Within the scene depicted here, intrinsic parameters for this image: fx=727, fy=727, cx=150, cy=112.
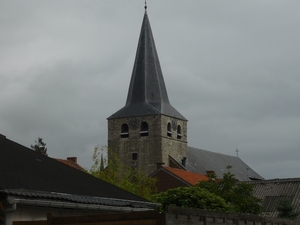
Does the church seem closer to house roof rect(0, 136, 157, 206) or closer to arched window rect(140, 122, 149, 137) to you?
arched window rect(140, 122, 149, 137)

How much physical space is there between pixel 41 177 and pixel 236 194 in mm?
23691

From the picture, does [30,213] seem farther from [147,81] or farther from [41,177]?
[147,81]

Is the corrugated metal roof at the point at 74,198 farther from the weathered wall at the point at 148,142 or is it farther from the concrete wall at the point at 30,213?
the weathered wall at the point at 148,142

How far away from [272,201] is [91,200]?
32.7m

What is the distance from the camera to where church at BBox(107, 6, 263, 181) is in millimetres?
92250

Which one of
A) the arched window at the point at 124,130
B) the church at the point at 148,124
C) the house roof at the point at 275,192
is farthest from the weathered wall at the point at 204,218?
the arched window at the point at 124,130

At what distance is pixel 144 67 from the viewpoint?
92438 millimetres

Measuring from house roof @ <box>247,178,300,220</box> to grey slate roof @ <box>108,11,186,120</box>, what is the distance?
41.2 metres

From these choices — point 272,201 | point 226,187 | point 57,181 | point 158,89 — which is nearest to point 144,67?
point 158,89

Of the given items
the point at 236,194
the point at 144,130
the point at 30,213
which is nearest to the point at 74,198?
the point at 30,213

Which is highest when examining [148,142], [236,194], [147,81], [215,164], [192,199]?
[147,81]

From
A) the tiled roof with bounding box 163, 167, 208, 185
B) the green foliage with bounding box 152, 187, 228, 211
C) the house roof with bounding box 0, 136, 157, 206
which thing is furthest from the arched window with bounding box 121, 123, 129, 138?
the house roof with bounding box 0, 136, 157, 206

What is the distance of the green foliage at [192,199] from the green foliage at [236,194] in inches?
234

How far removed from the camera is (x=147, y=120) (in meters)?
93.0
